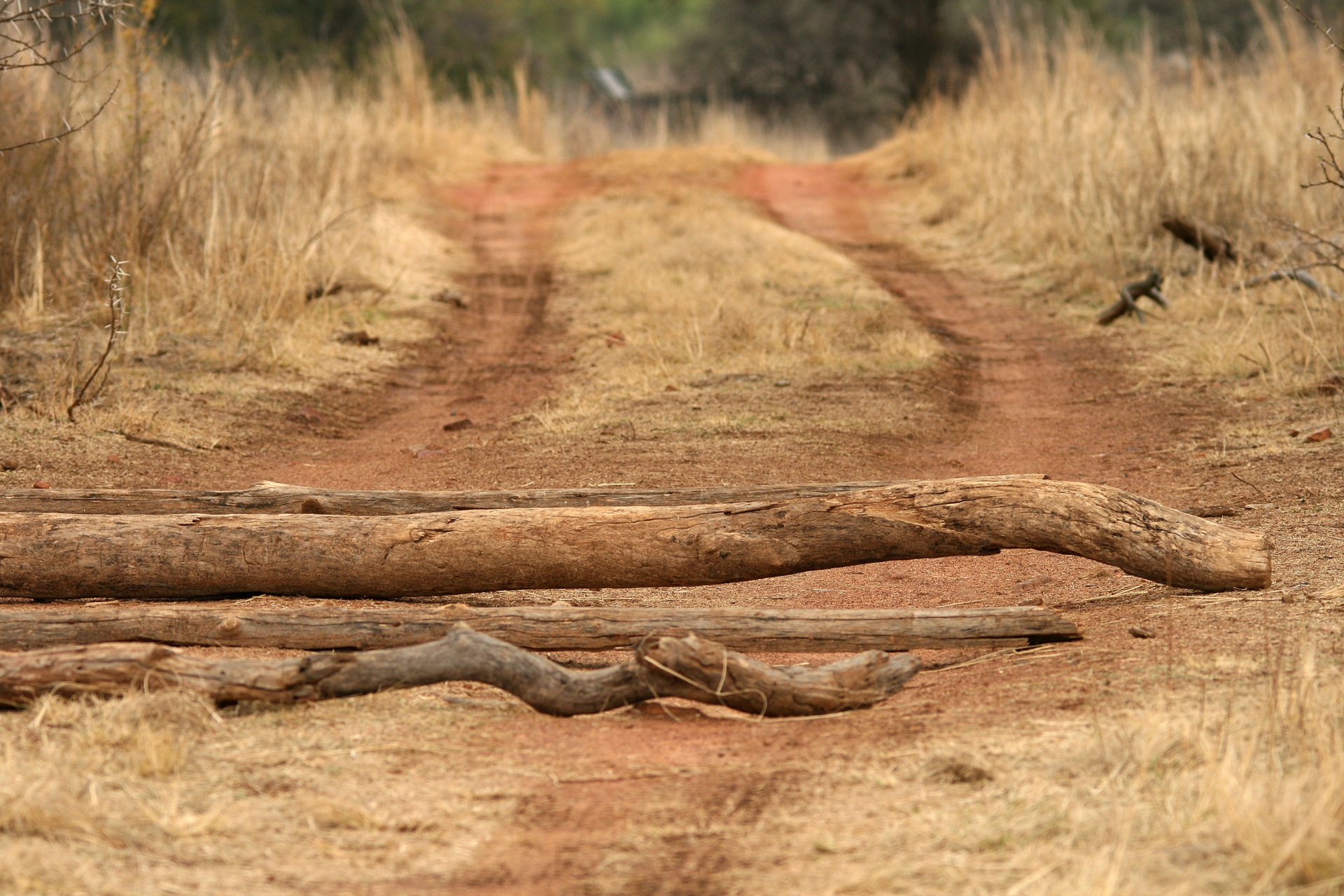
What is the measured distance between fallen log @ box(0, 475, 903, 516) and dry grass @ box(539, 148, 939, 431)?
9.20 feet

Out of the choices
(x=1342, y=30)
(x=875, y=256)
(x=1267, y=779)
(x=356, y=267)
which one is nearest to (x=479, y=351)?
(x=356, y=267)

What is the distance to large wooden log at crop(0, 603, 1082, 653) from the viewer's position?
3381mm

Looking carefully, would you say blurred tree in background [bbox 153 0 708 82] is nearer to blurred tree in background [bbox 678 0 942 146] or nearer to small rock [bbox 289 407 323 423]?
blurred tree in background [bbox 678 0 942 146]

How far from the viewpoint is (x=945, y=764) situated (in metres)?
2.72

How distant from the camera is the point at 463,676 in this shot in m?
3.14

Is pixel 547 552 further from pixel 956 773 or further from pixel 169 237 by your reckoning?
pixel 169 237

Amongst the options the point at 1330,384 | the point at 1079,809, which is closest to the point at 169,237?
the point at 1330,384

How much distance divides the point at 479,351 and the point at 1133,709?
6848 millimetres

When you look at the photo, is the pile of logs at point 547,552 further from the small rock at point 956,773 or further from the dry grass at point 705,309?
the dry grass at point 705,309

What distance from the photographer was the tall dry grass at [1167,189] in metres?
8.17

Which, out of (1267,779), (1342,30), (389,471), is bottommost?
(389,471)

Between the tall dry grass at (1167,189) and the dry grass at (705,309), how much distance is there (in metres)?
1.61

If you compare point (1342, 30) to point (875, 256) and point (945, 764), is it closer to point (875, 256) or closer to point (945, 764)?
point (875, 256)

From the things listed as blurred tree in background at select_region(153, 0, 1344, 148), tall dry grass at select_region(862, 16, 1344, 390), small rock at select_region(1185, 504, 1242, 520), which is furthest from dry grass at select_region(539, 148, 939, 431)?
blurred tree in background at select_region(153, 0, 1344, 148)
